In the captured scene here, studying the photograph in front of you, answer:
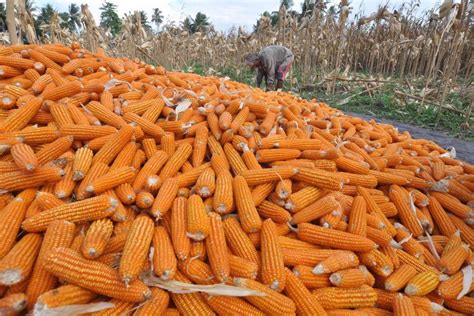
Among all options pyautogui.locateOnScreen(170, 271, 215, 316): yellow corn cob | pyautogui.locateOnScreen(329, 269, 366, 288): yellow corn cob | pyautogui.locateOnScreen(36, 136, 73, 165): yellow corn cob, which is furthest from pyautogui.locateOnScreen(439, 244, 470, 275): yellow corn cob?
pyautogui.locateOnScreen(36, 136, 73, 165): yellow corn cob

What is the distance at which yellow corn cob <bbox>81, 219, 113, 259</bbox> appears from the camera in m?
1.58

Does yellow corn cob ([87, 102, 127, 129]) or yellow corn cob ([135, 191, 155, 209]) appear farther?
yellow corn cob ([87, 102, 127, 129])

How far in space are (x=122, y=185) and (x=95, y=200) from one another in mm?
276

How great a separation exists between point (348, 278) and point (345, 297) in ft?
0.37

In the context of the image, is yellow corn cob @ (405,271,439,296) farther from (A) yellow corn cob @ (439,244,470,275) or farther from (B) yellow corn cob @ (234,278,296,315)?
(B) yellow corn cob @ (234,278,296,315)

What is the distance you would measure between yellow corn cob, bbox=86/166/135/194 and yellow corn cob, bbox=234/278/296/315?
1.03 meters

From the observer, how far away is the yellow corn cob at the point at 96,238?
158 centimetres

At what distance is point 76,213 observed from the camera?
175cm

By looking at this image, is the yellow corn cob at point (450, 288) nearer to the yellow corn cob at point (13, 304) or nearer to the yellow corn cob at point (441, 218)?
the yellow corn cob at point (441, 218)

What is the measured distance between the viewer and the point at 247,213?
1986 mm

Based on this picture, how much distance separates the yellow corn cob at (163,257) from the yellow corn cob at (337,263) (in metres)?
0.88

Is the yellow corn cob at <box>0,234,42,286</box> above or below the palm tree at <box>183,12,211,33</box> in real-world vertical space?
below

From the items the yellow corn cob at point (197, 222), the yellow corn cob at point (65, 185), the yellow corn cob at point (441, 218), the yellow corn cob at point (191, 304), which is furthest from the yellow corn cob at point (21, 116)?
the yellow corn cob at point (441, 218)

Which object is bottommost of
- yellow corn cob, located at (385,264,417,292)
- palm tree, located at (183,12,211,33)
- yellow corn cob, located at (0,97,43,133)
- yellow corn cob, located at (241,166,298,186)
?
yellow corn cob, located at (385,264,417,292)
